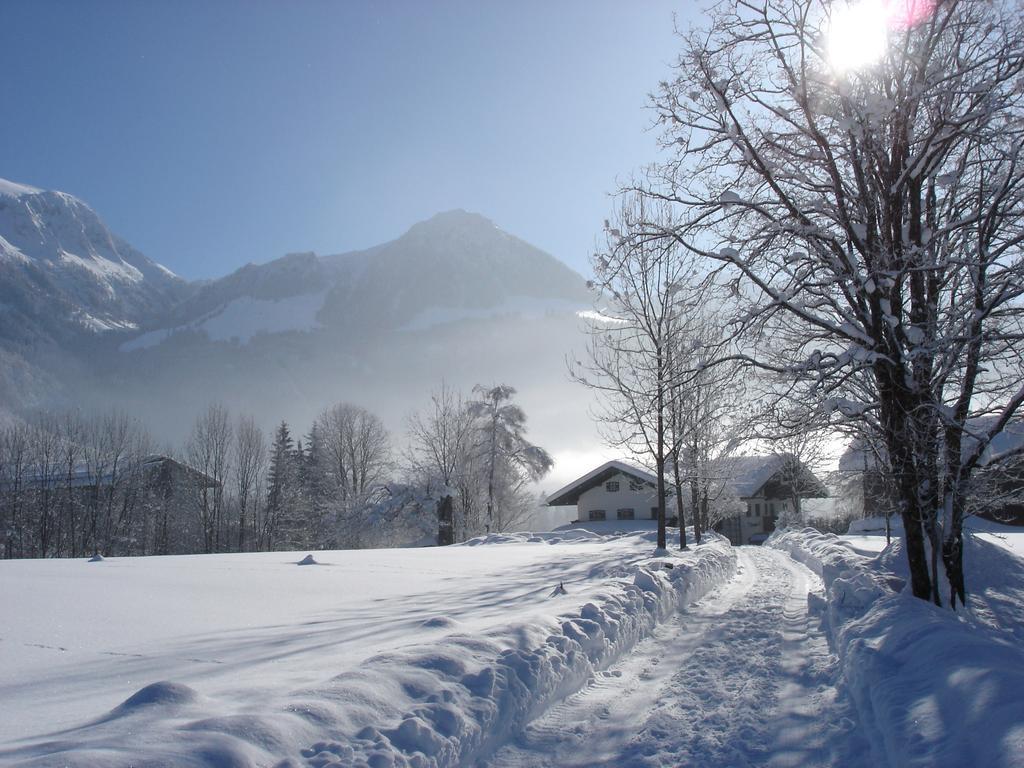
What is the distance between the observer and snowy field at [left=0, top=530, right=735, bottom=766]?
11.3 ft

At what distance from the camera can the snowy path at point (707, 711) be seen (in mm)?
4391

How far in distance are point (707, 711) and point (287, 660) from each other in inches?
144

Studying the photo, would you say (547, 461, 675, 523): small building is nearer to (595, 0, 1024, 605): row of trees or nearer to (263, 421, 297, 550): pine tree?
(263, 421, 297, 550): pine tree

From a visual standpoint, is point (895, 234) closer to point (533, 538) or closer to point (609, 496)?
point (533, 538)

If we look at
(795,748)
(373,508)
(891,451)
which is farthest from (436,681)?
(373,508)

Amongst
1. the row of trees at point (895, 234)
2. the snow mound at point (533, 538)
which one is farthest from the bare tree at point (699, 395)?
the snow mound at point (533, 538)

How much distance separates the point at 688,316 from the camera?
66.4 ft

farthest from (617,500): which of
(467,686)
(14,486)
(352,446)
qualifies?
(467,686)

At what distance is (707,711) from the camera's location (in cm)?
531

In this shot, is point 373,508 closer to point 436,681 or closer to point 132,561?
point 132,561

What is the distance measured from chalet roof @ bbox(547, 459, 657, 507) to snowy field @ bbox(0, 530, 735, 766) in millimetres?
35131

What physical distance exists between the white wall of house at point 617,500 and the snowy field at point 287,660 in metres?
35.1

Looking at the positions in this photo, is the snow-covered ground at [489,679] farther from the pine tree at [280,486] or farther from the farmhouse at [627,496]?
the pine tree at [280,486]

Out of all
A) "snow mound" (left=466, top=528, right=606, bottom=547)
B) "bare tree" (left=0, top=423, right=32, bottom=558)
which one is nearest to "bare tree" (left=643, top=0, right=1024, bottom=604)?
"snow mound" (left=466, top=528, right=606, bottom=547)
